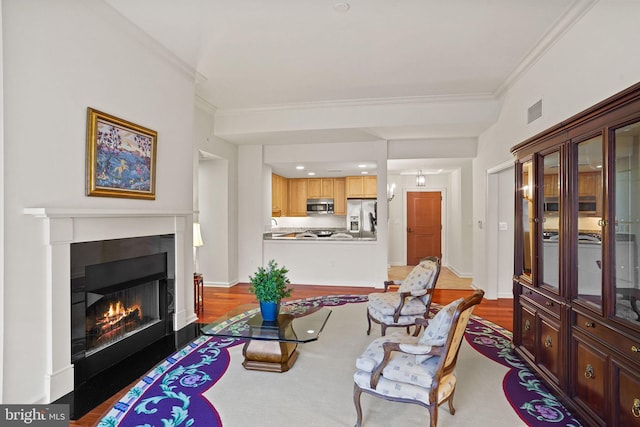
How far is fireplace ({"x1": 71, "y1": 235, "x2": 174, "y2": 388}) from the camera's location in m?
2.63

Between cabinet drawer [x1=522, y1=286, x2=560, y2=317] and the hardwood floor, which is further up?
cabinet drawer [x1=522, y1=286, x2=560, y2=317]

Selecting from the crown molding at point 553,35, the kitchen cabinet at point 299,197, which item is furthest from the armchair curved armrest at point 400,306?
the kitchen cabinet at point 299,197

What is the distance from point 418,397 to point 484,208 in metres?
4.30

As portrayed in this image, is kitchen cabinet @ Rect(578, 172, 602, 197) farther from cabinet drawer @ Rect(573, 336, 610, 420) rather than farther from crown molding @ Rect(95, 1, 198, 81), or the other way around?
crown molding @ Rect(95, 1, 198, 81)

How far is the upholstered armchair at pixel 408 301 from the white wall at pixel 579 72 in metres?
1.87

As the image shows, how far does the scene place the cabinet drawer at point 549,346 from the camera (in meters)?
2.42

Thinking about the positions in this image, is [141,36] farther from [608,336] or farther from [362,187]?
[362,187]

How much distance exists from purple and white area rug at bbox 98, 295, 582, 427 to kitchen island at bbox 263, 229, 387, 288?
2.65 meters

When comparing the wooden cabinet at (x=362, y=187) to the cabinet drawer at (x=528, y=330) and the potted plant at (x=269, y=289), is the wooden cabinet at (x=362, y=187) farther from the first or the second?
the potted plant at (x=269, y=289)

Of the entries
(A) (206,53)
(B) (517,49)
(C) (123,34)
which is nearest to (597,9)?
(B) (517,49)

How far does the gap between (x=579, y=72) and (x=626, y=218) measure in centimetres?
153

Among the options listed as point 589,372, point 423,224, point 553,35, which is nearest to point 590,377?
point 589,372

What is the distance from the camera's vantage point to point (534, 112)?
11.8 feet

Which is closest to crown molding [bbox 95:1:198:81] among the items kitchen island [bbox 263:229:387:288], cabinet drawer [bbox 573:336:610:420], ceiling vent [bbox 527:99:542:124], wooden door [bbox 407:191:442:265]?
kitchen island [bbox 263:229:387:288]
